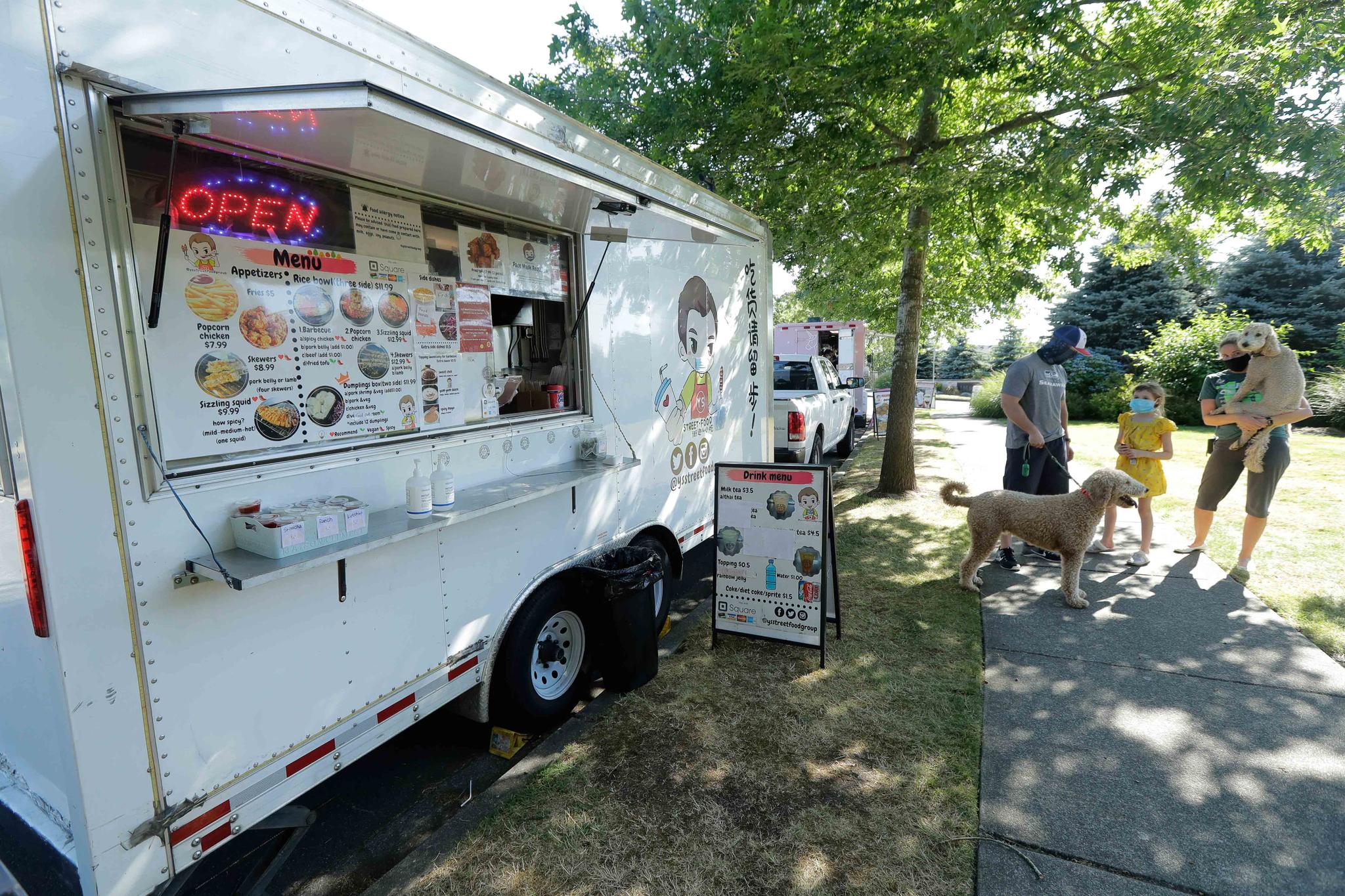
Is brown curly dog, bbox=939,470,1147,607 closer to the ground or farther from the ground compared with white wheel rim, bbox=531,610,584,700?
farther from the ground

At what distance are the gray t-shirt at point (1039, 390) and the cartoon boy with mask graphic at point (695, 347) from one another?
94.0 inches

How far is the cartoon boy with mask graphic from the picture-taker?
4.39 meters

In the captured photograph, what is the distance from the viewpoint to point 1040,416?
5.29 meters

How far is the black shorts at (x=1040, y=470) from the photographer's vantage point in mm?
5398

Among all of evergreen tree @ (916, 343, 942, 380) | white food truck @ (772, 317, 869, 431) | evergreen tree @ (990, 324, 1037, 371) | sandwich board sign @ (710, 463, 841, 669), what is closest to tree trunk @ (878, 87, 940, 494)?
sandwich board sign @ (710, 463, 841, 669)

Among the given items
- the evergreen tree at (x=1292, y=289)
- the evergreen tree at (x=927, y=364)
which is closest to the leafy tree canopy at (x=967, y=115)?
the evergreen tree at (x=1292, y=289)

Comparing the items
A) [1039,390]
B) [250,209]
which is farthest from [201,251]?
[1039,390]

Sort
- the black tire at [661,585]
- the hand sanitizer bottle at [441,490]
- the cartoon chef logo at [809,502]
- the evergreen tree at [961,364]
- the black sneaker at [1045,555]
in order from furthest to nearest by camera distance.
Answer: the evergreen tree at [961,364] < the black sneaker at [1045,555] < the black tire at [661,585] < the cartoon chef logo at [809,502] < the hand sanitizer bottle at [441,490]

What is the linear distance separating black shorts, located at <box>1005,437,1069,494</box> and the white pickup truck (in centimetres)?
314

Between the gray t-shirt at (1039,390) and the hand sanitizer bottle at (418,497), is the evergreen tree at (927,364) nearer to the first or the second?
the gray t-shirt at (1039,390)

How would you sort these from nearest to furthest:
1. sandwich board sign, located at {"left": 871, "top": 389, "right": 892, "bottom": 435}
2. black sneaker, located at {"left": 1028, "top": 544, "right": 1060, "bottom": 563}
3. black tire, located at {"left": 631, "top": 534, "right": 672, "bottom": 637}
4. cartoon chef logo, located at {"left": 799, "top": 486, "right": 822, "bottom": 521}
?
cartoon chef logo, located at {"left": 799, "top": 486, "right": 822, "bottom": 521}, black tire, located at {"left": 631, "top": 534, "right": 672, "bottom": 637}, black sneaker, located at {"left": 1028, "top": 544, "right": 1060, "bottom": 563}, sandwich board sign, located at {"left": 871, "top": 389, "right": 892, "bottom": 435}

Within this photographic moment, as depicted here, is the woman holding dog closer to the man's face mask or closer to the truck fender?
the man's face mask

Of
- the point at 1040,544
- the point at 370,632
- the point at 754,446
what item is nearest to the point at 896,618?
the point at 1040,544

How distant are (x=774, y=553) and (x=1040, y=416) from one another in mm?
2827
